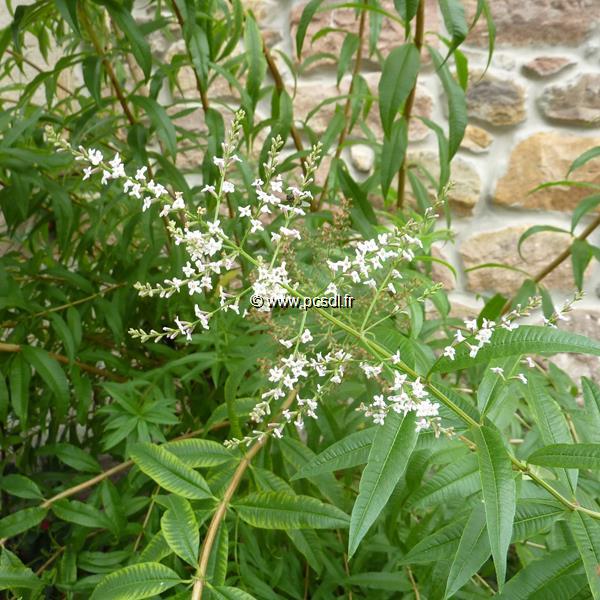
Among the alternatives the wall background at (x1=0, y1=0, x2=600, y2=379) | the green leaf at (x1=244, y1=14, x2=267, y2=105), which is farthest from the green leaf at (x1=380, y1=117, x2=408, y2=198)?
the wall background at (x1=0, y1=0, x2=600, y2=379)

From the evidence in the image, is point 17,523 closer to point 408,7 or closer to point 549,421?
point 549,421

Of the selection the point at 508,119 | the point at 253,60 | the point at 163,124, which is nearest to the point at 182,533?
the point at 163,124

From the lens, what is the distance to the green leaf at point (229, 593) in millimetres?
543


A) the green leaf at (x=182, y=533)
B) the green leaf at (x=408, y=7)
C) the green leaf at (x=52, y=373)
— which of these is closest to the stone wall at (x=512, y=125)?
the green leaf at (x=408, y=7)

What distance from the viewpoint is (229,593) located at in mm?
550

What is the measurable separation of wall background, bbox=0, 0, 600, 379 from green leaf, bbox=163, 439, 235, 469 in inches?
45.3

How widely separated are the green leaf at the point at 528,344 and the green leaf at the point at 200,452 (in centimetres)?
29

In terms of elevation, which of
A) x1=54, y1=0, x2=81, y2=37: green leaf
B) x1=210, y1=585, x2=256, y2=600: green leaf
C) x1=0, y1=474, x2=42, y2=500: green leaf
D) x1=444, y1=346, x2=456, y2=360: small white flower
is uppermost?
x1=54, y1=0, x2=81, y2=37: green leaf

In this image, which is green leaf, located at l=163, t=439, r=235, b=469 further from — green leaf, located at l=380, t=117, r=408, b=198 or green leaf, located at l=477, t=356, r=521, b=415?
green leaf, located at l=380, t=117, r=408, b=198

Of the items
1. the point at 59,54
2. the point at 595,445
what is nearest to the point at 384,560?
the point at 595,445

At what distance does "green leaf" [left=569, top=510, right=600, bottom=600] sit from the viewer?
50cm

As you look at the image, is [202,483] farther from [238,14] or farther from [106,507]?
[238,14]

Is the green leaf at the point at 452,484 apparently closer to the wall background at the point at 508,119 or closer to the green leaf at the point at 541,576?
the green leaf at the point at 541,576

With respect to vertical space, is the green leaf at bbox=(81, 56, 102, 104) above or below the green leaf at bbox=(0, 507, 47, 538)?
above
